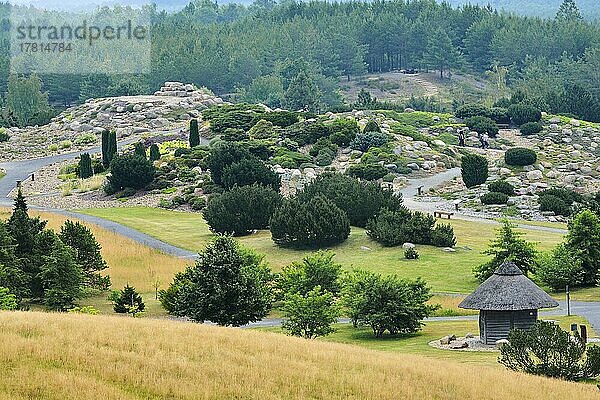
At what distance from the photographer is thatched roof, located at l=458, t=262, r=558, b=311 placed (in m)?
36.2

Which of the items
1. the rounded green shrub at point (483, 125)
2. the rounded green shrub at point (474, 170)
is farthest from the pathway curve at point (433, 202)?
the rounded green shrub at point (483, 125)

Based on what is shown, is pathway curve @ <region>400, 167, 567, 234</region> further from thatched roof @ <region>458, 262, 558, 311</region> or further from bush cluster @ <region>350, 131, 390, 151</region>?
thatched roof @ <region>458, 262, 558, 311</region>

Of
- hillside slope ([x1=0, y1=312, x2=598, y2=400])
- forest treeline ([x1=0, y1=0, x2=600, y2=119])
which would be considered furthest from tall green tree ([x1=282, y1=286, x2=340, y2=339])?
forest treeline ([x1=0, y1=0, x2=600, y2=119])

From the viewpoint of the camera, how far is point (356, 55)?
558 ft

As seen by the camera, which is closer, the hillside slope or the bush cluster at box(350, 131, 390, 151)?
the hillside slope

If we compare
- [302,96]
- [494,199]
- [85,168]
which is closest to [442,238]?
[494,199]

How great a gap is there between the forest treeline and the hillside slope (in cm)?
11712

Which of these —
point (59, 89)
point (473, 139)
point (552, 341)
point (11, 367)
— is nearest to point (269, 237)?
point (552, 341)

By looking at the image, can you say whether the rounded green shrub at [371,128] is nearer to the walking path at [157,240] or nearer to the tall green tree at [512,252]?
the walking path at [157,240]

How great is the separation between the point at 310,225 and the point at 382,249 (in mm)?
4141

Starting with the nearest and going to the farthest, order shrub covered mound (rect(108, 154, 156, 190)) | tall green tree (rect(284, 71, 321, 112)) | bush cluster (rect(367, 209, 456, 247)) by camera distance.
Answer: bush cluster (rect(367, 209, 456, 247))
shrub covered mound (rect(108, 154, 156, 190))
tall green tree (rect(284, 71, 321, 112))

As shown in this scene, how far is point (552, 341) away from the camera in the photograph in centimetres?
2973

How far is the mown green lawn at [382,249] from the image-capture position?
50906 millimetres

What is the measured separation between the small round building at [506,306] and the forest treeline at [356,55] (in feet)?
351
